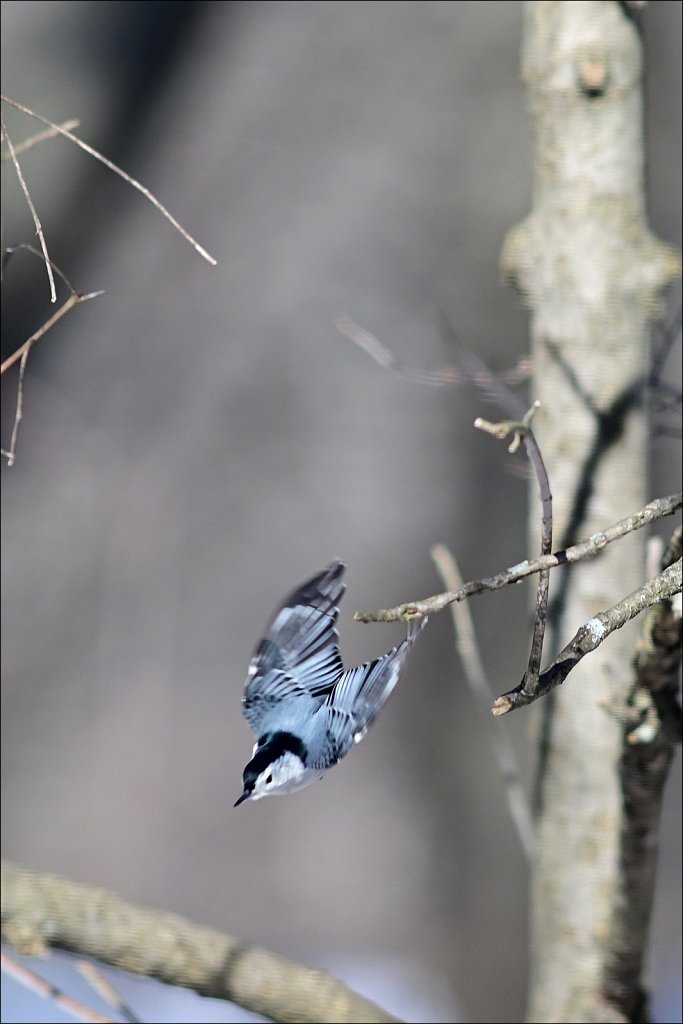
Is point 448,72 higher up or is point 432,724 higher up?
point 448,72

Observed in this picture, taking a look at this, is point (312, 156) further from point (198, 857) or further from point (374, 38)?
point (198, 857)

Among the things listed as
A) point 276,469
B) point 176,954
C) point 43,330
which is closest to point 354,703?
point 43,330

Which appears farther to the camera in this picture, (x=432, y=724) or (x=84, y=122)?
(x=432, y=724)

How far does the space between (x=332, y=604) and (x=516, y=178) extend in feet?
5.73

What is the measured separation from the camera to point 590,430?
75 cm

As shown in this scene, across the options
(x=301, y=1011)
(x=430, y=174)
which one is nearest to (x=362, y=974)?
(x=301, y=1011)

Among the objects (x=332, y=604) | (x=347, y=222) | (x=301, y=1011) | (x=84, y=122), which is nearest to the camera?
(x=332, y=604)

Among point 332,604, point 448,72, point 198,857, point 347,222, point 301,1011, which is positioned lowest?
point 301,1011

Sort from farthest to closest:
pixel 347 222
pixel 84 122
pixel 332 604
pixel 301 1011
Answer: pixel 347 222 < pixel 84 122 < pixel 301 1011 < pixel 332 604

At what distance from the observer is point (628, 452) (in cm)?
75

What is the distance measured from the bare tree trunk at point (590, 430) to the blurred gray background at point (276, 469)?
124cm

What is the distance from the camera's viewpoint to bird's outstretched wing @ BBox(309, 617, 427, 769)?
35 cm

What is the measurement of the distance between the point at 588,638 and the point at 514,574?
33 millimetres

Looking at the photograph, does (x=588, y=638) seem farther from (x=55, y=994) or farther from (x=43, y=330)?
(x=55, y=994)
